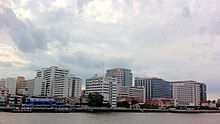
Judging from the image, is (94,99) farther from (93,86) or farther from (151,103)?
(151,103)

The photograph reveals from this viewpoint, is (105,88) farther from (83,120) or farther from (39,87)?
(83,120)

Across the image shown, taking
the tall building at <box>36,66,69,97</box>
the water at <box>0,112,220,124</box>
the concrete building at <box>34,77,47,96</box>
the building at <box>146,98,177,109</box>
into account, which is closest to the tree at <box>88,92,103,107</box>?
the tall building at <box>36,66,69,97</box>

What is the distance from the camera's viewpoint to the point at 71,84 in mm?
183500

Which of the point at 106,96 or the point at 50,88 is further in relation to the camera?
the point at 50,88

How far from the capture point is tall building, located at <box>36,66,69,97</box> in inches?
7362

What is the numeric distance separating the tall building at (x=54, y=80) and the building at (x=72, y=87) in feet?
12.5

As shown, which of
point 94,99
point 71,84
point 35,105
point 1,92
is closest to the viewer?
point 35,105

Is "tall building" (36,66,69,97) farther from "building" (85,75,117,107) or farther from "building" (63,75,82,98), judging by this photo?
"building" (85,75,117,107)

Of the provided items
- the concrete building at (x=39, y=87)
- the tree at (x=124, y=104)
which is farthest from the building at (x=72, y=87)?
the tree at (x=124, y=104)

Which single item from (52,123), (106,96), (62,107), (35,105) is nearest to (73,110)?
(62,107)

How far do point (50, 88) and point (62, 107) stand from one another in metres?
68.6

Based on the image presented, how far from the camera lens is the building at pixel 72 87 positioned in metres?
182

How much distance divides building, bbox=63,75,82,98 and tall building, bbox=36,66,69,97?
3822mm

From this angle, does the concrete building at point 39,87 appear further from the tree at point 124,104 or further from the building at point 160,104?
the building at point 160,104
